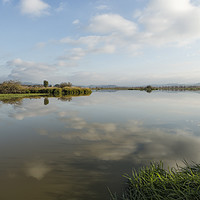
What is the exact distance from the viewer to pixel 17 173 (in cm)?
394

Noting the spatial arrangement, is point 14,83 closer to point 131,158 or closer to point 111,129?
point 111,129

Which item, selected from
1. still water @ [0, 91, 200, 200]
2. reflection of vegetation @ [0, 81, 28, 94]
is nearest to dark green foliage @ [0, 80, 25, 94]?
reflection of vegetation @ [0, 81, 28, 94]

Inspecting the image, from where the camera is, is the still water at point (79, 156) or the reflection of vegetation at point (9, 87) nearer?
the still water at point (79, 156)

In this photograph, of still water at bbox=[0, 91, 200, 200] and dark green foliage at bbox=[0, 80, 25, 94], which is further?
dark green foliage at bbox=[0, 80, 25, 94]

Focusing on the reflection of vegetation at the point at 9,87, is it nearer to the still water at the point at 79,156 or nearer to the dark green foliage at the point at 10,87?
the dark green foliage at the point at 10,87

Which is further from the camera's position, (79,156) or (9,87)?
(9,87)

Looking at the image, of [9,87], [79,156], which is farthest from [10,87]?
[79,156]

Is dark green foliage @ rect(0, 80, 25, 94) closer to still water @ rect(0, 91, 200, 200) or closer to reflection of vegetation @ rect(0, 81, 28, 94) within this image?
reflection of vegetation @ rect(0, 81, 28, 94)

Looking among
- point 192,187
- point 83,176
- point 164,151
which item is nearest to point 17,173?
point 83,176

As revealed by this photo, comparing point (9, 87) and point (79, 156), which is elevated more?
point (9, 87)

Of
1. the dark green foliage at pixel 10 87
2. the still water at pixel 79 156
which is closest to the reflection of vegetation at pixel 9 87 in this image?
the dark green foliage at pixel 10 87

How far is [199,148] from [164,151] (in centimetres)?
147

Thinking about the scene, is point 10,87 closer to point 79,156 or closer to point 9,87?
point 9,87

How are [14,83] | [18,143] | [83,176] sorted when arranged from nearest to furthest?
1. [83,176]
2. [18,143]
3. [14,83]
